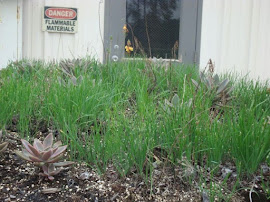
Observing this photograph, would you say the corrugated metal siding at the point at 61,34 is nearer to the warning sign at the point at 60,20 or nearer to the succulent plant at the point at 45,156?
the warning sign at the point at 60,20

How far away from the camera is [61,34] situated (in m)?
4.74

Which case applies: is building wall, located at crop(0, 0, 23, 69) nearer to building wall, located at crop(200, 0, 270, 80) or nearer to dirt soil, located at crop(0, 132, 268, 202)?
building wall, located at crop(200, 0, 270, 80)

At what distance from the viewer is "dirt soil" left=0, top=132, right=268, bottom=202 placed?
1291mm

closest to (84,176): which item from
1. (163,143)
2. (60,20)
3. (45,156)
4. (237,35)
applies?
(45,156)

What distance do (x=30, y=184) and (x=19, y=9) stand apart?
148 inches

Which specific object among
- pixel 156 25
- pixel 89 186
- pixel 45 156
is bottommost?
pixel 89 186

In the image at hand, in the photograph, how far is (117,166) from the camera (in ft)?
4.49

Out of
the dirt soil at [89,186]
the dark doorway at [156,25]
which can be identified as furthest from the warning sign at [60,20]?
the dirt soil at [89,186]

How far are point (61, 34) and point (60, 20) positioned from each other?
186 millimetres

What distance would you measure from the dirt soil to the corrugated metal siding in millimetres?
3388

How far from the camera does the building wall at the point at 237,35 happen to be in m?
4.67

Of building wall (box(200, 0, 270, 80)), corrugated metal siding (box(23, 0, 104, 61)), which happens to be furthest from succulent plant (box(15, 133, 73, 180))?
building wall (box(200, 0, 270, 80))

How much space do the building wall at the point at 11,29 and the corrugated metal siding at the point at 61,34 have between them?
11cm

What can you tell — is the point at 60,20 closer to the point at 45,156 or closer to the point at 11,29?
the point at 11,29
